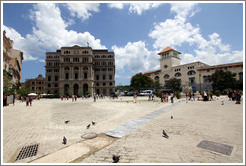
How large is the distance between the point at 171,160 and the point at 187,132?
289cm

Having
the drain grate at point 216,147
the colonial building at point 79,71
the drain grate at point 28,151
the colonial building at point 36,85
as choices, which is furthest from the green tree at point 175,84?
the colonial building at point 36,85

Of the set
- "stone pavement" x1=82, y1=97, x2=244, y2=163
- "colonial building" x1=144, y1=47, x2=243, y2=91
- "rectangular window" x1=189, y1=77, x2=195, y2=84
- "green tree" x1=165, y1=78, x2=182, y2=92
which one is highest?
"colonial building" x1=144, y1=47, x2=243, y2=91

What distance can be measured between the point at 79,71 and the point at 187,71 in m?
51.8

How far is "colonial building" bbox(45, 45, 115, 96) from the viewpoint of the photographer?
50.9m

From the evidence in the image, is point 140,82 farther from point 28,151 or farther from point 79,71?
point 28,151

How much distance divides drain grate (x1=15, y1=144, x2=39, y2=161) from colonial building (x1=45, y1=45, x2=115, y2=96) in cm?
4491

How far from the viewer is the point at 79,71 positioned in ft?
171

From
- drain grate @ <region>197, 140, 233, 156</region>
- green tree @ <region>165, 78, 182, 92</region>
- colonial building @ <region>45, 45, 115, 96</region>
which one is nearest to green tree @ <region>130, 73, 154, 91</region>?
green tree @ <region>165, 78, 182, 92</region>

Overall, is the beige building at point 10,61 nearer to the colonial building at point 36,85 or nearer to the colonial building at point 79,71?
the colonial building at point 79,71

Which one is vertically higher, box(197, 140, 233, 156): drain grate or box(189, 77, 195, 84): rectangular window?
box(189, 77, 195, 84): rectangular window

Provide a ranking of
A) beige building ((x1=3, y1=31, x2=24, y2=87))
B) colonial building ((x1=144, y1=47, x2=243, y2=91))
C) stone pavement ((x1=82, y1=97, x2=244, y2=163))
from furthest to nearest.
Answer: colonial building ((x1=144, y1=47, x2=243, y2=91)) → beige building ((x1=3, y1=31, x2=24, y2=87)) → stone pavement ((x1=82, y1=97, x2=244, y2=163))

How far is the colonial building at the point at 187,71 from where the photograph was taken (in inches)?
2016

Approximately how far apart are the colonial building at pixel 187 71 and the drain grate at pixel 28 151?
49.1m

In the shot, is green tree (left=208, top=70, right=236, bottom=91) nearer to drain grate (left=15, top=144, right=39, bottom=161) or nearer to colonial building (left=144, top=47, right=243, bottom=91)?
colonial building (left=144, top=47, right=243, bottom=91)
